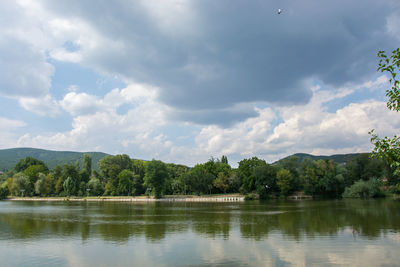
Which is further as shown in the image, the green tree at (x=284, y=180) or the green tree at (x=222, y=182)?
the green tree at (x=222, y=182)

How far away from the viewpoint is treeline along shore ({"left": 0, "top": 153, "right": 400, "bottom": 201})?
9750 centimetres

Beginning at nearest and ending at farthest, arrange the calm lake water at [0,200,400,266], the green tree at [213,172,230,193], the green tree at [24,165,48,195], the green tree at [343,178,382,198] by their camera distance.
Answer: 1. the calm lake water at [0,200,400,266]
2. the green tree at [343,178,382,198]
3. the green tree at [213,172,230,193]
4. the green tree at [24,165,48,195]

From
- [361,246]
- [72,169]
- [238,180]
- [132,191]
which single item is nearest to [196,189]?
[238,180]

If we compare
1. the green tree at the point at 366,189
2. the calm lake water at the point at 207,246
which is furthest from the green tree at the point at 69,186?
the green tree at the point at 366,189

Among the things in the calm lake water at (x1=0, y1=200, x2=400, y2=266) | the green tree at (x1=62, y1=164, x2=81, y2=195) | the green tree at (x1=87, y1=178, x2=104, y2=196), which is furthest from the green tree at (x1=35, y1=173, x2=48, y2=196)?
the calm lake water at (x1=0, y1=200, x2=400, y2=266)

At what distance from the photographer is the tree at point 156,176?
99562mm

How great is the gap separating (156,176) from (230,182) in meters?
27.3

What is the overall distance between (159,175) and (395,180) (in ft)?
230

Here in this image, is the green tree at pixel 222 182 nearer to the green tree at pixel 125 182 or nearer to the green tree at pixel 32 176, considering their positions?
the green tree at pixel 125 182

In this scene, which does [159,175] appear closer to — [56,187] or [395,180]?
[56,187]

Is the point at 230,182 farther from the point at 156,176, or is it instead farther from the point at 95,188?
the point at 95,188

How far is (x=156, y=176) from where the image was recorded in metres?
99.9

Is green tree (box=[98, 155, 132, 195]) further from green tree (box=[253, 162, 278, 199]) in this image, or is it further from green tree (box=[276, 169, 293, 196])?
green tree (box=[276, 169, 293, 196])

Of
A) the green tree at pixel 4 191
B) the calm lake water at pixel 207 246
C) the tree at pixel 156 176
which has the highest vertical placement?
the tree at pixel 156 176
